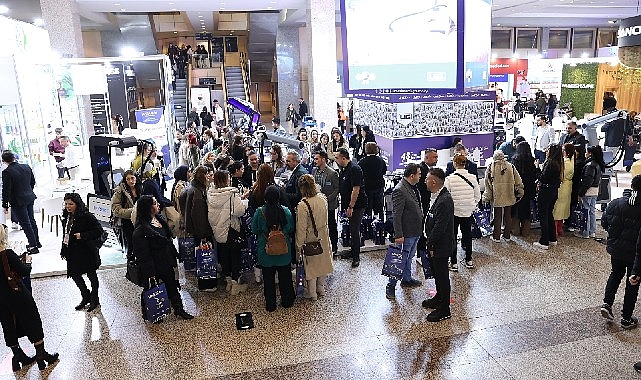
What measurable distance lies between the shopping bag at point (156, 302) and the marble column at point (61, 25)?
1186 centimetres

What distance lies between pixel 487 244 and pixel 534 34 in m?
26.3

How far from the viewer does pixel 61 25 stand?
14047 millimetres

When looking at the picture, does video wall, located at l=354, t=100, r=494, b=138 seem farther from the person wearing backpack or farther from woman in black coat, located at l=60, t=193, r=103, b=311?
woman in black coat, located at l=60, t=193, r=103, b=311

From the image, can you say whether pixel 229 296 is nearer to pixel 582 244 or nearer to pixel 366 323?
pixel 366 323

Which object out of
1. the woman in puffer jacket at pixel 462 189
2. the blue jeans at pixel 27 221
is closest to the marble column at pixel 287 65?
the blue jeans at pixel 27 221

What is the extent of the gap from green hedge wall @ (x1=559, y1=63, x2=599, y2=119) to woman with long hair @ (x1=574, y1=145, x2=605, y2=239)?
1593 cm

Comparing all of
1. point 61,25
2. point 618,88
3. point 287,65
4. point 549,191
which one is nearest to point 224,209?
point 549,191

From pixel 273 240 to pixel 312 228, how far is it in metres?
0.42

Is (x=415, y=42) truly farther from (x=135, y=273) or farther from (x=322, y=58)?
(x=135, y=273)

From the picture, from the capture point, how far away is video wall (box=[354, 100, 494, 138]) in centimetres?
948

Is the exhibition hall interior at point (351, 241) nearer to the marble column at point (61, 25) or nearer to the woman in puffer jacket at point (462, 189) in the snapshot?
the woman in puffer jacket at point (462, 189)

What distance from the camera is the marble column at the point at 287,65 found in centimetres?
2359

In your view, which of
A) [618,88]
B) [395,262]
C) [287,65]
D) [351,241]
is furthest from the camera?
[287,65]

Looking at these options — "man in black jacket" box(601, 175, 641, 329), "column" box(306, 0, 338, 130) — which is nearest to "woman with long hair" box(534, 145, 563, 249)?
"man in black jacket" box(601, 175, 641, 329)
